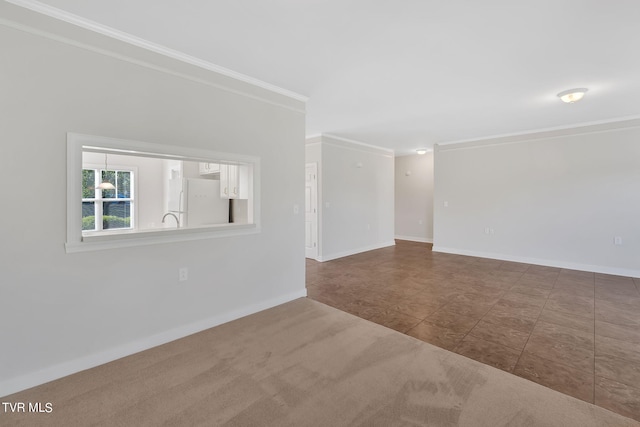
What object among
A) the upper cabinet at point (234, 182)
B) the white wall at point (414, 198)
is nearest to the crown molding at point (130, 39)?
the upper cabinet at point (234, 182)

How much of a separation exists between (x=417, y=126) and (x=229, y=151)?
3689mm

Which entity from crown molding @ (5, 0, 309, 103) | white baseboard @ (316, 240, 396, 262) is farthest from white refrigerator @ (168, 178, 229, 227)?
white baseboard @ (316, 240, 396, 262)

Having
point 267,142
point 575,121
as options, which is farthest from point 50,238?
point 575,121

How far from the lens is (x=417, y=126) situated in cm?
522

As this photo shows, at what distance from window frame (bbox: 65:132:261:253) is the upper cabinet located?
0.76 feet

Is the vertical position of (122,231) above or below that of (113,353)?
above

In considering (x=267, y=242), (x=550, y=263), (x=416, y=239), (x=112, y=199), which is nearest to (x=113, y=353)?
(x=267, y=242)

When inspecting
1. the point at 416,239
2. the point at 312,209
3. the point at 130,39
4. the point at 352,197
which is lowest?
the point at 416,239

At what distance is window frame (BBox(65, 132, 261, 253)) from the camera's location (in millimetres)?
2082

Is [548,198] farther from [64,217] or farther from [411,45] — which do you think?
[64,217]

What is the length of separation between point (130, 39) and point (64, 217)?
1507mm

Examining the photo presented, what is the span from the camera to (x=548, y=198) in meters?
5.37

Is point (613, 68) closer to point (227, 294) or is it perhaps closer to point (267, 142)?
point (267, 142)

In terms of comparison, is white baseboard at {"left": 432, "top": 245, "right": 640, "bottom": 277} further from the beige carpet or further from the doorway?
the beige carpet
